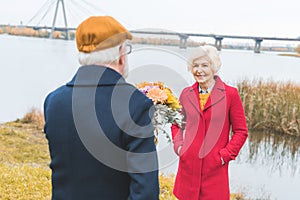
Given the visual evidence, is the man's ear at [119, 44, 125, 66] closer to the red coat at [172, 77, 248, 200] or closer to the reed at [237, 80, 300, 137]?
the red coat at [172, 77, 248, 200]

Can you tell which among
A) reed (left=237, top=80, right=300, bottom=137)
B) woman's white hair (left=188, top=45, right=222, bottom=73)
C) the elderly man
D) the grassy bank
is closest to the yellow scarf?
woman's white hair (left=188, top=45, right=222, bottom=73)

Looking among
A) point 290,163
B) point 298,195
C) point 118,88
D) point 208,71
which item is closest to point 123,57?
point 118,88

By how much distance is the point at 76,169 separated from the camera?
1.14 metres

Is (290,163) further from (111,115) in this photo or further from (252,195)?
(111,115)

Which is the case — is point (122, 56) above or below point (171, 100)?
above

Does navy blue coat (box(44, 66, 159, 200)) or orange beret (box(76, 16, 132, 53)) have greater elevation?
orange beret (box(76, 16, 132, 53))

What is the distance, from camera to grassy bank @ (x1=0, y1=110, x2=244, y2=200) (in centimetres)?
308

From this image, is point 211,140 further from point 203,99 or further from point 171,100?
point 171,100

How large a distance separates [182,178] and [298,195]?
282 centimetres

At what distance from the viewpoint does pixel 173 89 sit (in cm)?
167

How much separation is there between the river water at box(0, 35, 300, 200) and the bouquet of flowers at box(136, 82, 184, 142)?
5 cm

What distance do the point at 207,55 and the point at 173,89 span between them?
396mm

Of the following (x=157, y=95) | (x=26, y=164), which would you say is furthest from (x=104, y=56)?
(x=26, y=164)

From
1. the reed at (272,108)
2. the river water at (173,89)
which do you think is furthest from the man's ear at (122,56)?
the reed at (272,108)
